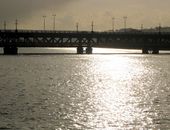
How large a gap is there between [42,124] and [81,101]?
18538 mm

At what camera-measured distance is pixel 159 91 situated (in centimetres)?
7956

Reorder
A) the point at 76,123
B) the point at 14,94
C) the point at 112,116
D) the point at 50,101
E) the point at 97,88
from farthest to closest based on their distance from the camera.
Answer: the point at 97,88
the point at 14,94
the point at 50,101
the point at 112,116
the point at 76,123

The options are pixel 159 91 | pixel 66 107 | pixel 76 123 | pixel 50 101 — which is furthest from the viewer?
pixel 159 91

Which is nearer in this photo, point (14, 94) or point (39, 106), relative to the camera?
point (39, 106)

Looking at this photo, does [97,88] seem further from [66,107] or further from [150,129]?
[150,129]

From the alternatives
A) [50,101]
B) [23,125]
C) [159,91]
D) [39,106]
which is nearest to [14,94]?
[50,101]

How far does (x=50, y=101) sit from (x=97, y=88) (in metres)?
23.1

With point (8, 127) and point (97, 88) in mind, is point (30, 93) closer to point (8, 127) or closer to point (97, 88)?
point (97, 88)

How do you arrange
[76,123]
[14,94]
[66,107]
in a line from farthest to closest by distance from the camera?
1. [14,94]
2. [66,107]
3. [76,123]

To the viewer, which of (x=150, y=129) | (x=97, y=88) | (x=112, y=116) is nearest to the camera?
(x=150, y=129)

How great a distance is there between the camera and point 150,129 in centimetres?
4475

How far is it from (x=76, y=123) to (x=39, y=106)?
38.0 feet

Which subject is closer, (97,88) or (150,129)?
(150,129)

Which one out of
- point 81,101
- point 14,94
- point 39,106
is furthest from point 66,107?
point 14,94
